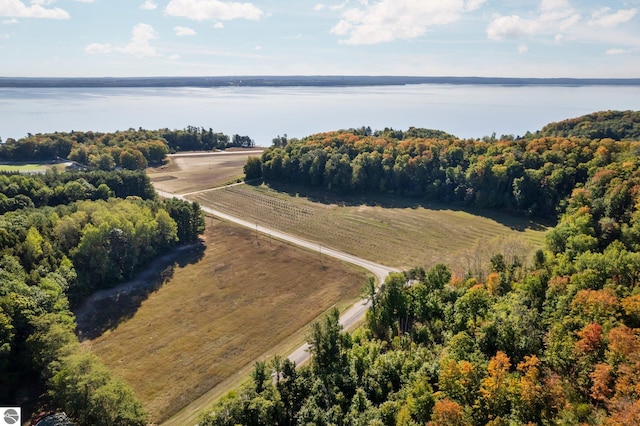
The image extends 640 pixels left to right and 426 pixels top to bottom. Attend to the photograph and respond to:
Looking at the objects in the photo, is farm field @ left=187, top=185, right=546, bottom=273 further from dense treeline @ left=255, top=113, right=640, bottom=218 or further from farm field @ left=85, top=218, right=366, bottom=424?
A: farm field @ left=85, top=218, right=366, bottom=424

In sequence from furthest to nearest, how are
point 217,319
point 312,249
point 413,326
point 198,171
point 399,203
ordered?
point 198,171
point 399,203
point 312,249
point 217,319
point 413,326

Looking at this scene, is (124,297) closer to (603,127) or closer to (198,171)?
(198,171)

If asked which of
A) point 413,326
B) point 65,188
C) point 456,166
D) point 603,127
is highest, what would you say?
point 603,127

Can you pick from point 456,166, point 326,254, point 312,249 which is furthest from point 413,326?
point 456,166

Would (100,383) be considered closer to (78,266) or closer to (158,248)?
(78,266)

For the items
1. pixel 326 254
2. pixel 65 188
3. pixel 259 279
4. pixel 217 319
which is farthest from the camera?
pixel 65 188

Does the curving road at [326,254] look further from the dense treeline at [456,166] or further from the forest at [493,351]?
the dense treeline at [456,166]

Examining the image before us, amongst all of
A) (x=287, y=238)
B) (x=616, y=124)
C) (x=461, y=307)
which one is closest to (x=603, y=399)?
(x=461, y=307)

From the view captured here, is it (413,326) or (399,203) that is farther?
(399,203)

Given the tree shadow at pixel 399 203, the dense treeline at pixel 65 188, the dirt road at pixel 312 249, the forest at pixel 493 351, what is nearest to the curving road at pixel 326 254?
the dirt road at pixel 312 249
